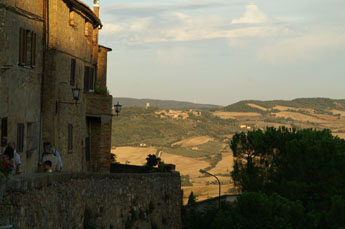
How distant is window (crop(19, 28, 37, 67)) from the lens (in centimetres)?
2394

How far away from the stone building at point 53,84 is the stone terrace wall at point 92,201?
4.00m

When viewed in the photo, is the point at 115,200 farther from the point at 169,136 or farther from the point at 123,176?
the point at 169,136

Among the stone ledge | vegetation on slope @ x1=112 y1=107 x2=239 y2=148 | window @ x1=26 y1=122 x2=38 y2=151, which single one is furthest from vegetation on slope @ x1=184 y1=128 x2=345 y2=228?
vegetation on slope @ x1=112 y1=107 x2=239 y2=148

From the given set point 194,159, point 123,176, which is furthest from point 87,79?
point 194,159

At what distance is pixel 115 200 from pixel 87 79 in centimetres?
1279

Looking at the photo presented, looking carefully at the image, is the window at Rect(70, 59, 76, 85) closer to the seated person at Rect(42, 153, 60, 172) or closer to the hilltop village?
the hilltop village

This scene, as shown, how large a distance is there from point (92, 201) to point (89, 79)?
1544cm

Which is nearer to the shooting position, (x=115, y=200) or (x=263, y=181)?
(x=115, y=200)

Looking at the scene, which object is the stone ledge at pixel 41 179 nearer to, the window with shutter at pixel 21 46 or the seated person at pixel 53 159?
the seated person at pixel 53 159

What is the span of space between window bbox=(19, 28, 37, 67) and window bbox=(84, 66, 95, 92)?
8520 millimetres

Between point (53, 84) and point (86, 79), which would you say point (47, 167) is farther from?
point (86, 79)

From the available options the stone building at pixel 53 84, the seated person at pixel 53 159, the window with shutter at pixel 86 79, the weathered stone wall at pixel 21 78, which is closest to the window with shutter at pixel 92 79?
the stone building at pixel 53 84

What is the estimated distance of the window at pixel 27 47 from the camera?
23.9 m

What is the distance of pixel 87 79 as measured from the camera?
34.5m
